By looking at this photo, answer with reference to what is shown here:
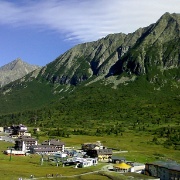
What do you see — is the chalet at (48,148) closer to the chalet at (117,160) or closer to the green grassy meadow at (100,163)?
the green grassy meadow at (100,163)

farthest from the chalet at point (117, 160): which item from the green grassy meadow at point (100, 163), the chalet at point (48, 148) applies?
the chalet at point (48, 148)

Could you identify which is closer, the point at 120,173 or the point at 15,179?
the point at 15,179

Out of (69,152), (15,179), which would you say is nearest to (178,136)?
(69,152)

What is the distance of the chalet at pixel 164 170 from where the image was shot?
325 ft

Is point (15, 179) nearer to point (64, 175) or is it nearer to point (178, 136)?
point (64, 175)

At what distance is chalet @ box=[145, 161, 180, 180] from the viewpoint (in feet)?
325

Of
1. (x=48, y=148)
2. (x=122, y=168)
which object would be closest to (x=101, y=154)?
(x=48, y=148)

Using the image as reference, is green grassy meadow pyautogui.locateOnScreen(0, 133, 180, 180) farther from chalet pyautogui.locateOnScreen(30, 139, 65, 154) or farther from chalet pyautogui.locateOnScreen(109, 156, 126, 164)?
chalet pyautogui.locateOnScreen(30, 139, 65, 154)

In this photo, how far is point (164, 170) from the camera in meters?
103

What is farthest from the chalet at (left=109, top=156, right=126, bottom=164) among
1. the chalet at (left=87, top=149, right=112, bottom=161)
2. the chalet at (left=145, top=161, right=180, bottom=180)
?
the chalet at (left=145, top=161, right=180, bottom=180)

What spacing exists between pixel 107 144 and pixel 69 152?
3293 centimetres

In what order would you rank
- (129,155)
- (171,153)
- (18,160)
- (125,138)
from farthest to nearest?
(125,138), (171,153), (129,155), (18,160)

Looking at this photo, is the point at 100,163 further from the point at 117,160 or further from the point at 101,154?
the point at 101,154

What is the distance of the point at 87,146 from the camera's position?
505ft
